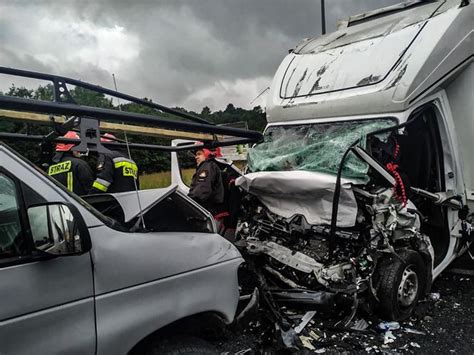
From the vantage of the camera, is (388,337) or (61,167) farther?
(61,167)

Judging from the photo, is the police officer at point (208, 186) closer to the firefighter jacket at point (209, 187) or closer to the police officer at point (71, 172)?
the firefighter jacket at point (209, 187)

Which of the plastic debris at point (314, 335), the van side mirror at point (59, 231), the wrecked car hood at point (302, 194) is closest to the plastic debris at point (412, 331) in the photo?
the plastic debris at point (314, 335)

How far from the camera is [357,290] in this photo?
11.5ft

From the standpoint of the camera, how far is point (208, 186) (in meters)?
4.86

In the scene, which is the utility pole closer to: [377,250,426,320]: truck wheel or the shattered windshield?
the shattered windshield

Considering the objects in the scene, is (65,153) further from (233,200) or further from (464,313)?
(464,313)

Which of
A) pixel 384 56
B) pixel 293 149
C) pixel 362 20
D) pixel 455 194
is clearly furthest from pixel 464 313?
pixel 362 20

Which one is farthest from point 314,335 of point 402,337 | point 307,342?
point 402,337

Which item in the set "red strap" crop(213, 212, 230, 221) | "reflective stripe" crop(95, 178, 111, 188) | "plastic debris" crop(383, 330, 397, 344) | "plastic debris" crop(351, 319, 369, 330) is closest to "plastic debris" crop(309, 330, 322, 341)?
"plastic debris" crop(351, 319, 369, 330)

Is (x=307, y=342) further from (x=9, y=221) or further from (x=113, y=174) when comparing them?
(x=113, y=174)

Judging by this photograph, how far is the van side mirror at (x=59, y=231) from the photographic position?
1.61 meters

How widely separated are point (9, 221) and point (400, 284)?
10.6 ft

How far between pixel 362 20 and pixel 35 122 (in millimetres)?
4348

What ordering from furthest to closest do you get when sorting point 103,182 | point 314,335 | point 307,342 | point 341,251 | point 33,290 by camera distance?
point 103,182, point 341,251, point 314,335, point 307,342, point 33,290
